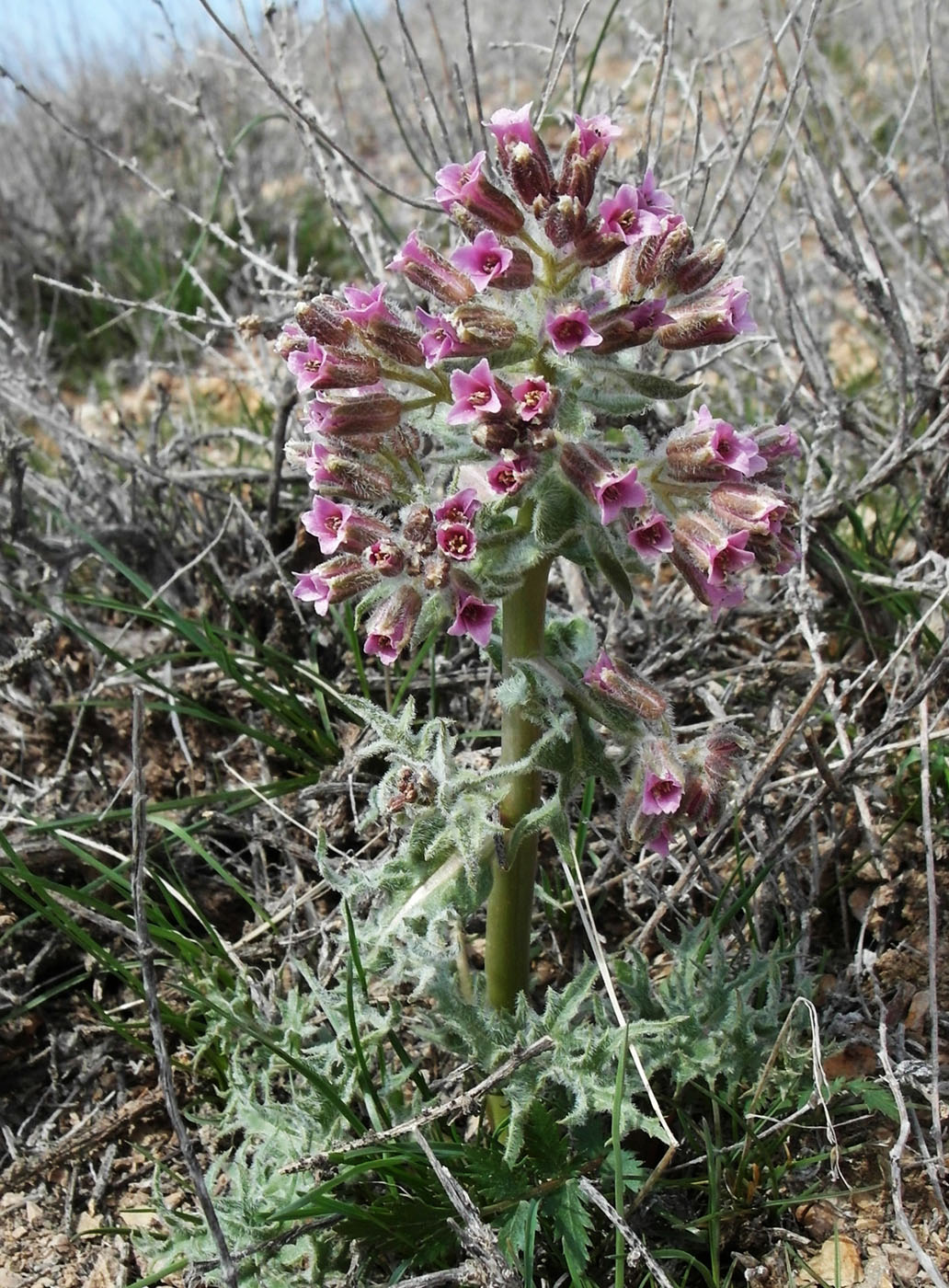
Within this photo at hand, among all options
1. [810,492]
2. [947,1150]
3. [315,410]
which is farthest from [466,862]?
[810,492]

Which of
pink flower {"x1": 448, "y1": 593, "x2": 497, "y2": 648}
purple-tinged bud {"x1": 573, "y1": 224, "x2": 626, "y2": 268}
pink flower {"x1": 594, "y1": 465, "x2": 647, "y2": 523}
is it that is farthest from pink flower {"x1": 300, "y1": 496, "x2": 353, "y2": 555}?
purple-tinged bud {"x1": 573, "y1": 224, "x2": 626, "y2": 268}

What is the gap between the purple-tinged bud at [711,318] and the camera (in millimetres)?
1978

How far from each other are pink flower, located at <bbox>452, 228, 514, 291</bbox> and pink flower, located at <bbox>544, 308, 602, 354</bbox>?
12 centimetres

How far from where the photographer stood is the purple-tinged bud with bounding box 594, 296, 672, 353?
6.09 ft

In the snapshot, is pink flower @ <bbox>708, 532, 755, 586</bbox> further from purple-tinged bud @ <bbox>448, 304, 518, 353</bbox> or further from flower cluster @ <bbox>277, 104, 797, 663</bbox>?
purple-tinged bud @ <bbox>448, 304, 518, 353</bbox>

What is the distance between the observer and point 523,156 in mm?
1886

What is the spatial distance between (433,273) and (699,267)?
0.45m

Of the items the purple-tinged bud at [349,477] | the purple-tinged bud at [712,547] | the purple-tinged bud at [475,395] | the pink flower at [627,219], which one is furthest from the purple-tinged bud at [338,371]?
the purple-tinged bud at [712,547]

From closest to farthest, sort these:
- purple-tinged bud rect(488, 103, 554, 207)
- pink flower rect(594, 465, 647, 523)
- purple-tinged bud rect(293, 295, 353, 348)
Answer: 1. pink flower rect(594, 465, 647, 523)
2. purple-tinged bud rect(488, 103, 554, 207)
3. purple-tinged bud rect(293, 295, 353, 348)

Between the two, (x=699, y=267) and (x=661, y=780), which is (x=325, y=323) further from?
(x=661, y=780)

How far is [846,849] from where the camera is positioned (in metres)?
2.85

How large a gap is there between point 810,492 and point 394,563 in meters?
1.47

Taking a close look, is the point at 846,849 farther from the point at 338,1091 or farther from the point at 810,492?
the point at 338,1091

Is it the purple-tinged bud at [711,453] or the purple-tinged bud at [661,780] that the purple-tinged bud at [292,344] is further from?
the purple-tinged bud at [661,780]
